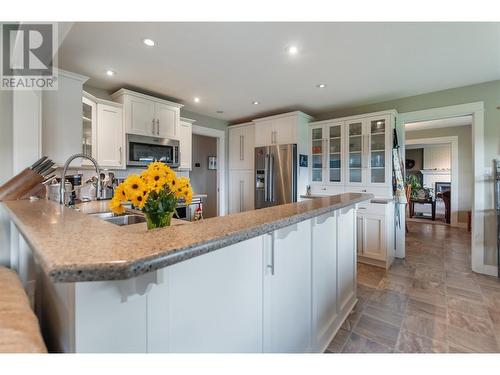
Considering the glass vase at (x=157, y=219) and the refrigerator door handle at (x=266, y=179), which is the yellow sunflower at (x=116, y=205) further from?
the refrigerator door handle at (x=266, y=179)

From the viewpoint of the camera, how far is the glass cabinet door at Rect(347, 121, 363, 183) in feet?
11.6

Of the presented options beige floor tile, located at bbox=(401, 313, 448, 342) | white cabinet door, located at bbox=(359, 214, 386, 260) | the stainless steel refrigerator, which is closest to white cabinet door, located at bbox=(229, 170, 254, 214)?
the stainless steel refrigerator

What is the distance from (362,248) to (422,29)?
256cm

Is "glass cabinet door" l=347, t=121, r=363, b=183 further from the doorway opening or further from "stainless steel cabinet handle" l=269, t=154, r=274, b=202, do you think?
the doorway opening

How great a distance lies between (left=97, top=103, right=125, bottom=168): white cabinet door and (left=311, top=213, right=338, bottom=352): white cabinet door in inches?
103

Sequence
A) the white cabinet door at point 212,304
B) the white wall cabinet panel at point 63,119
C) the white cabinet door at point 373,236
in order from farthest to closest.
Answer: the white cabinet door at point 373,236 < the white wall cabinet panel at point 63,119 < the white cabinet door at point 212,304

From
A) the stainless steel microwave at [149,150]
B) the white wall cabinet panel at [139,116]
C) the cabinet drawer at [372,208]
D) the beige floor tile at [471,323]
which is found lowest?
the beige floor tile at [471,323]

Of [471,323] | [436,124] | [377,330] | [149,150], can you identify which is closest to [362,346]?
[377,330]

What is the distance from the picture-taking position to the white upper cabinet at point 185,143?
3751 mm

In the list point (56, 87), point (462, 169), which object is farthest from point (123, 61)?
point (462, 169)

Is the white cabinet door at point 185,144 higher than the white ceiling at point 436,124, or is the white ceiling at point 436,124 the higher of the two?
the white ceiling at point 436,124

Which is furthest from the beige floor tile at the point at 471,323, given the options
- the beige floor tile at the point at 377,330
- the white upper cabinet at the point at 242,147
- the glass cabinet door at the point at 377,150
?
the white upper cabinet at the point at 242,147
